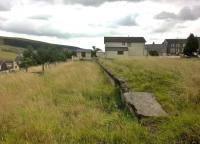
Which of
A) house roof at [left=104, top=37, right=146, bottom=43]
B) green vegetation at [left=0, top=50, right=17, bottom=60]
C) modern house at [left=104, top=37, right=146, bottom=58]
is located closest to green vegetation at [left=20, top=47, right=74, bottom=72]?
modern house at [left=104, top=37, right=146, bottom=58]

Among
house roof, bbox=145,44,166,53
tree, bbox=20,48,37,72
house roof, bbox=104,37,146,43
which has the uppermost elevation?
house roof, bbox=104,37,146,43

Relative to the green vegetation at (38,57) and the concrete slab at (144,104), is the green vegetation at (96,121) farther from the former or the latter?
the green vegetation at (38,57)

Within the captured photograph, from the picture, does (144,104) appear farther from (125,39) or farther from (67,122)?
→ (125,39)

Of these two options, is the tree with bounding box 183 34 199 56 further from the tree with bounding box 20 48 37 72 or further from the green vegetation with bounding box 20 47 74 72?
the tree with bounding box 20 48 37 72

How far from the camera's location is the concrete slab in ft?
21.1

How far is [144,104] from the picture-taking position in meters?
7.04

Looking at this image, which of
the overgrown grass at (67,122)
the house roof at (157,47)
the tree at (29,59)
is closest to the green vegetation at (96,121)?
the overgrown grass at (67,122)

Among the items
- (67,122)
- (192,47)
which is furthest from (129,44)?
(67,122)

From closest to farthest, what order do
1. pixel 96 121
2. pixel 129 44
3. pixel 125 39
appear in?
pixel 96 121 < pixel 129 44 < pixel 125 39

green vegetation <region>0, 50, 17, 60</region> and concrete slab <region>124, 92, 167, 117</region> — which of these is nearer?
concrete slab <region>124, 92, 167, 117</region>

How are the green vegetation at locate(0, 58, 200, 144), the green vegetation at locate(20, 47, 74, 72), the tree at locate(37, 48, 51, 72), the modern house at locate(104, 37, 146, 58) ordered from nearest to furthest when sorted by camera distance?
1. the green vegetation at locate(0, 58, 200, 144)
2. the tree at locate(37, 48, 51, 72)
3. the green vegetation at locate(20, 47, 74, 72)
4. the modern house at locate(104, 37, 146, 58)

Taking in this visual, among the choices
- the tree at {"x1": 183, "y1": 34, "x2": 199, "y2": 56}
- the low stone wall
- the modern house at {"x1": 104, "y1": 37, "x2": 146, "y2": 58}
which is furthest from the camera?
the modern house at {"x1": 104, "y1": 37, "x2": 146, "y2": 58}

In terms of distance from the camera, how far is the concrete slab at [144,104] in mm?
6429

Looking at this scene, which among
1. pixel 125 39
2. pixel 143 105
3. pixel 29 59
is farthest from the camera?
pixel 125 39
